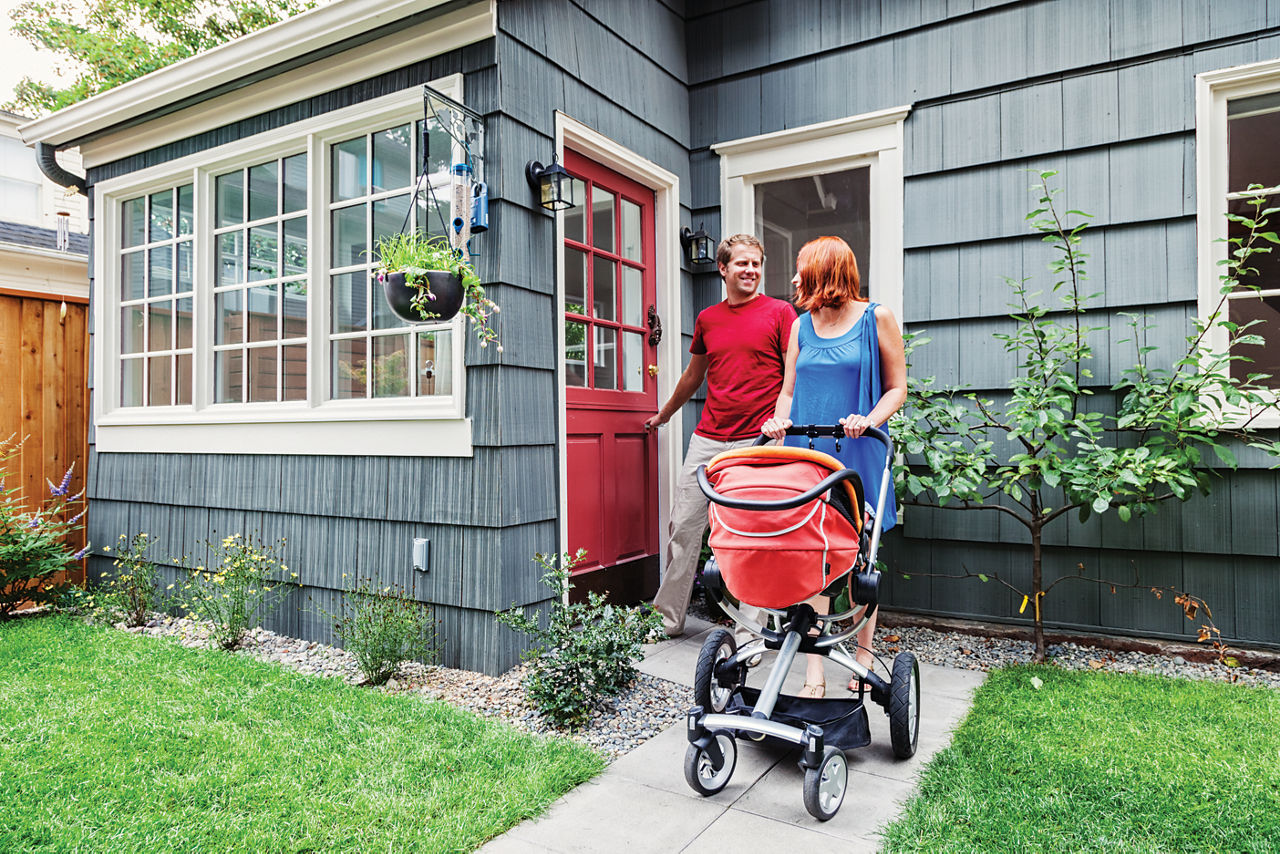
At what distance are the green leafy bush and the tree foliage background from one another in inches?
343

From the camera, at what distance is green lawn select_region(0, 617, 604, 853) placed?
68.1 inches

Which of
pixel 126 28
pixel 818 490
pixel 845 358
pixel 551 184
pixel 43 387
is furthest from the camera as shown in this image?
pixel 126 28

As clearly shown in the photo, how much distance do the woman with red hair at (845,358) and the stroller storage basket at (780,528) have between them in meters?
0.45

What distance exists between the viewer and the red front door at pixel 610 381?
11.1ft

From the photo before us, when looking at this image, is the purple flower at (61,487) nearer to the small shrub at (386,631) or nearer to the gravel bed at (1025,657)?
the small shrub at (386,631)

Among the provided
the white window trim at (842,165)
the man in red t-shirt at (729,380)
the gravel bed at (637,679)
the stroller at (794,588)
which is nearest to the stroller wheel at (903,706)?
the stroller at (794,588)

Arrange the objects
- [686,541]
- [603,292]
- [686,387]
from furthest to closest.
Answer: [603,292]
[686,387]
[686,541]

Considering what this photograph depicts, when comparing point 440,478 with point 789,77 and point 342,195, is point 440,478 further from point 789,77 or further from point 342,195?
point 789,77

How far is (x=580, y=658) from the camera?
2.47m

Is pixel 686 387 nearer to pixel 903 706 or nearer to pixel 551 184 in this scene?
pixel 551 184

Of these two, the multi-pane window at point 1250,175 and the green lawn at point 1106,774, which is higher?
the multi-pane window at point 1250,175

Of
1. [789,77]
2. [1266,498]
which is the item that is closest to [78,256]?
[789,77]

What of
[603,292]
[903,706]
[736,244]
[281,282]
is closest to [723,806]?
[903,706]

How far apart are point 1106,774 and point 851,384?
1.24 meters
